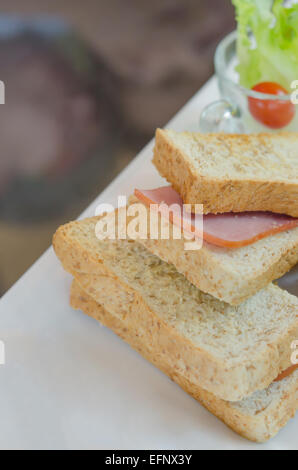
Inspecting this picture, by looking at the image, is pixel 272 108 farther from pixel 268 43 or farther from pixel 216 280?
pixel 216 280

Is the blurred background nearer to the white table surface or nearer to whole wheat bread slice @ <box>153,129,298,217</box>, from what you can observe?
the white table surface

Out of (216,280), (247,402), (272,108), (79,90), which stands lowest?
(79,90)

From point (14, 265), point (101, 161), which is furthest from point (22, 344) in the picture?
point (101, 161)

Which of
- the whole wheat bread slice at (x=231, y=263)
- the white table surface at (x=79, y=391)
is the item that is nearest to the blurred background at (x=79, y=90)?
the white table surface at (x=79, y=391)

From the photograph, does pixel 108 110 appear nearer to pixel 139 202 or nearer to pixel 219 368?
pixel 139 202

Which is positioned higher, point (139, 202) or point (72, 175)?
point (139, 202)

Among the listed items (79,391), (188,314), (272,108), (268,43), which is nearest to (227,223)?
(188,314)

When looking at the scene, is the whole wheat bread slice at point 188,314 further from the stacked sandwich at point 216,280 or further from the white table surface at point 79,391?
the white table surface at point 79,391
